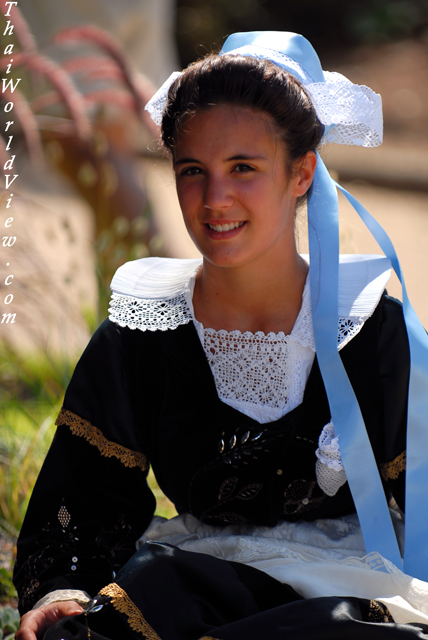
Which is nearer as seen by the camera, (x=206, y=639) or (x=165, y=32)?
(x=206, y=639)

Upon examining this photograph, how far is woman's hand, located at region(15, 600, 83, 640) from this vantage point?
1265mm

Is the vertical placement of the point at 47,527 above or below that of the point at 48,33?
below

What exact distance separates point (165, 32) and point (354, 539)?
4370 mm

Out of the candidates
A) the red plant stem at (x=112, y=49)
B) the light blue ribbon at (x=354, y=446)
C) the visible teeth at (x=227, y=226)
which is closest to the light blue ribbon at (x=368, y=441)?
the light blue ribbon at (x=354, y=446)

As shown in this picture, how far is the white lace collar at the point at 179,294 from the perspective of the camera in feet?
5.01

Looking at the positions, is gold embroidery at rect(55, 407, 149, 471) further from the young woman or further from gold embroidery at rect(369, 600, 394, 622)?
gold embroidery at rect(369, 600, 394, 622)

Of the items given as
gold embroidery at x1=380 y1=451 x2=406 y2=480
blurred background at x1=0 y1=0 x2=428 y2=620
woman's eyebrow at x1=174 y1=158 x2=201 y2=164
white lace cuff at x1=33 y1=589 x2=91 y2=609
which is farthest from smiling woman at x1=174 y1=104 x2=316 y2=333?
white lace cuff at x1=33 y1=589 x2=91 y2=609

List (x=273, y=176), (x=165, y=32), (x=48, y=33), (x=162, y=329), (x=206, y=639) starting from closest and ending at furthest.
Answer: (x=206, y=639) < (x=273, y=176) < (x=162, y=329) < (x=48, y=33) < (x=165, y=32)

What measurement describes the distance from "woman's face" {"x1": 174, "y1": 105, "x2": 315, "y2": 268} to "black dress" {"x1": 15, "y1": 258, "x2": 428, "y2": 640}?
0.25 metres

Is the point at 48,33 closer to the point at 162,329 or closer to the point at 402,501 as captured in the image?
the point at 162,329

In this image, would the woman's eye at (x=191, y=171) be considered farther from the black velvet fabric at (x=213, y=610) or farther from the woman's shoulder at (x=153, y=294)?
the black velvet fabric at (x=213, y=610)

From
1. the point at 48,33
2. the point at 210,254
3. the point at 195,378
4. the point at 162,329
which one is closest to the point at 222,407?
the point at 195,378

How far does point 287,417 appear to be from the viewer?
148 cm

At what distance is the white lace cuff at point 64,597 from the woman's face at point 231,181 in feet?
2.34
